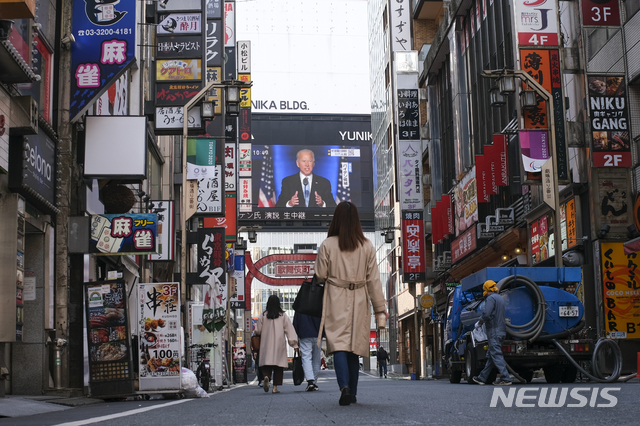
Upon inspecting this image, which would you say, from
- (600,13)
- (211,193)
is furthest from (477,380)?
(211,193)

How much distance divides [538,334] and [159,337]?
6.01m

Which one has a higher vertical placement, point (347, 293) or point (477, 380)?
point (347, 293)

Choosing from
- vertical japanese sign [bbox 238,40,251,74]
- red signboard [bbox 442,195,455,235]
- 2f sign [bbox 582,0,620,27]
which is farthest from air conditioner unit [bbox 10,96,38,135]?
vertical japanese sign [bbox 238,40,251,74]

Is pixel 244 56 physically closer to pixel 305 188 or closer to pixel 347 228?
pixel 347 228

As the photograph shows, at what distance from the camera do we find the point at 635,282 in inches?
755

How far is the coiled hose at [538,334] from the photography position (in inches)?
518

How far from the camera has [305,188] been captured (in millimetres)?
99312

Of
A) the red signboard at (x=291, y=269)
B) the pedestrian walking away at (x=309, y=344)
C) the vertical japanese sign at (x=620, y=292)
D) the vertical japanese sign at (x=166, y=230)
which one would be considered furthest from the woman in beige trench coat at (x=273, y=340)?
the red signboard at (x=291, y=269)

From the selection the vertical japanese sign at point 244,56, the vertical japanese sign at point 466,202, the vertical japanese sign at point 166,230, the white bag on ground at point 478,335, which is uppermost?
the vertical japanese sign at point 244,56

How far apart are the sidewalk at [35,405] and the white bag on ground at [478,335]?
641 centimetres

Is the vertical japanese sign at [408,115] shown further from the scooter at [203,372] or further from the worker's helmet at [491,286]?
the worker's helmet at [491,286]

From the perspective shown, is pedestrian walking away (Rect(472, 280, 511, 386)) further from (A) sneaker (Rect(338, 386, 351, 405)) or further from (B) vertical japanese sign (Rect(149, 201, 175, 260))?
(B) vertical japanese sign (Rect(149, 201, 175, 260))

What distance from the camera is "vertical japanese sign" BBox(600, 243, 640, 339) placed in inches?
747

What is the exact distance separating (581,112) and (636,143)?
1.92m
